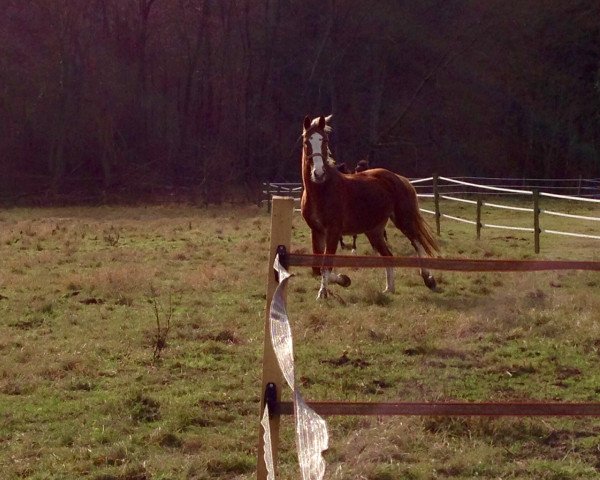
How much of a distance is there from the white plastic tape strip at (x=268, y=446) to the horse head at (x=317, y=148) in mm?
6382

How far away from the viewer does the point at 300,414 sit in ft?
8.85

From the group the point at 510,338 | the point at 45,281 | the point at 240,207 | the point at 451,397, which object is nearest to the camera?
the point at 451,397

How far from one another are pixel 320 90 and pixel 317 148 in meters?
31.7

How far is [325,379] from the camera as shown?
6.41 m

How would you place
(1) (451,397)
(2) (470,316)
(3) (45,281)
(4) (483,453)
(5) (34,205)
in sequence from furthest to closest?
(5) (34,205) < (3) (45,281) < (2) (470,316) < (1) (451,397) < (4) (483,453)

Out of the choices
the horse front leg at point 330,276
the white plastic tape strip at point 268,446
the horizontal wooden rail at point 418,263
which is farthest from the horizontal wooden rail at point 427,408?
the horse front leg at point 330,276

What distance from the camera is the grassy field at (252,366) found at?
4.86 metres

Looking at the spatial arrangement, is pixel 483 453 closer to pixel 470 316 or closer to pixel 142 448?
pixel 142 448

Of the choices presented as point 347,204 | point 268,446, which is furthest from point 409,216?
point 268,446

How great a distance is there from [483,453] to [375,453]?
613mm

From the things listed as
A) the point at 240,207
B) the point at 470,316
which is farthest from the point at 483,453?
the point at 240,207

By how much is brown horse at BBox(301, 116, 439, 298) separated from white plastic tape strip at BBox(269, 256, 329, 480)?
218 inches

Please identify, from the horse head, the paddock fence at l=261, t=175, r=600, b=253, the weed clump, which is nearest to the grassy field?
the weed clump

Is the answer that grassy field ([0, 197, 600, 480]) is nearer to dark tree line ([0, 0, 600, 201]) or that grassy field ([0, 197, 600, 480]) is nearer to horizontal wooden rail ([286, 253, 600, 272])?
horizontal wooden rail ([286, 253, 600, 272])
